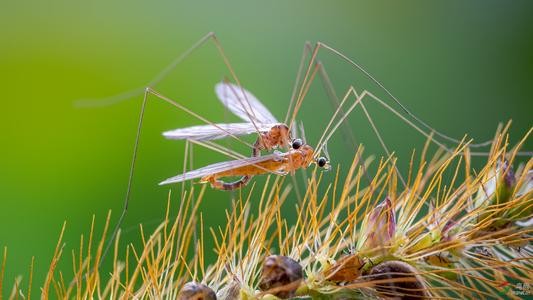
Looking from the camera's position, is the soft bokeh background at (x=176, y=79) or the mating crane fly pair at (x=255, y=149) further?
the soft bokeh background at (x=176, y=79)

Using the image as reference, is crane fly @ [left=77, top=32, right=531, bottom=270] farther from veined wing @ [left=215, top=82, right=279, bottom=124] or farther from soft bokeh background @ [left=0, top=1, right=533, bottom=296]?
soft bokeh background @ [left=0, top=1, right=533, bottom=296]

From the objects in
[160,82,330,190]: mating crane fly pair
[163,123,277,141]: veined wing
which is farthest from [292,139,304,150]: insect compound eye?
[163,123,277,141]: veined wing

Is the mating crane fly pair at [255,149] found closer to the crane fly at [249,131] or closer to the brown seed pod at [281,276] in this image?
the crane fly at [249,131]

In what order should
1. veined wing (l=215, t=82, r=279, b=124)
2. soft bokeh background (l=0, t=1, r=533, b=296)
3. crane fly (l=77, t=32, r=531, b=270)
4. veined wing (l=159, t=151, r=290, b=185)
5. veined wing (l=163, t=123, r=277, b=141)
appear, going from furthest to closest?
soft bokeh background (l=0, t=1, r=533, b=296) < veined wing (l=215, t=82, r=279, b=124) < veined wing (l=163, t=123, r=277, b=141) < crane fly (l=77, t=32, r=531, b=270) < veined wing (l=159, t=151, r=290, b=185)

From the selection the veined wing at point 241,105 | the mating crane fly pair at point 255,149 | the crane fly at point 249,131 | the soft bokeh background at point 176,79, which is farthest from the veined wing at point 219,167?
the soft bokeh background at point 176,79

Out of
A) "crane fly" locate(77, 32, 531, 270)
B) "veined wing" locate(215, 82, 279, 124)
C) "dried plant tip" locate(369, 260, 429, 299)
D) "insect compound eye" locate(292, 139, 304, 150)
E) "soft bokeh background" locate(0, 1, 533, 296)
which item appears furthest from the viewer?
"soft bokeh background" locate(0, 1, 533, 296)

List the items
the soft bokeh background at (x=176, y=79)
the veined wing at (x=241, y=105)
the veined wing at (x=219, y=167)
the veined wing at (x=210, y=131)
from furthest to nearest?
the soft bokeh background at (x=176, y=79)
the veined wing at (x=241, y=105)
the veined wing at (x=210, y=131)
the veined wing at (x=219, y=167)

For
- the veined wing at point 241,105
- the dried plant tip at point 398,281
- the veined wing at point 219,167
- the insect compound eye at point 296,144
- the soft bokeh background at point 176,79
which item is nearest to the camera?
the dried plant tip at point 398,281
